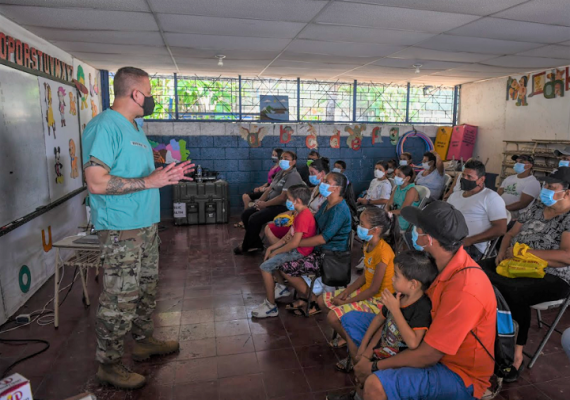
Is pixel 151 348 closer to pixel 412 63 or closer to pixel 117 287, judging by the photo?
pixel 117 287

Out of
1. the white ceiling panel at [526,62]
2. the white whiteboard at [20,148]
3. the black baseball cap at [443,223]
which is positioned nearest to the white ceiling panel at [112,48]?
the white whiteboard at [20,148]

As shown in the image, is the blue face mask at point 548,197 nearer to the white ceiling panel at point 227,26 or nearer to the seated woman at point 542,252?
the seated woman at point 542,252

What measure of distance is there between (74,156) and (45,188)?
1.05m

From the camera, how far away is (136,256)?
2.40 meters

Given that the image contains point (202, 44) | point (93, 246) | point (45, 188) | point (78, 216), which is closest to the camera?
point (93, 246)

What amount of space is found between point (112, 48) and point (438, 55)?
4.30m

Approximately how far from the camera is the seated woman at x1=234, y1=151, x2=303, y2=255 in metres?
5.22

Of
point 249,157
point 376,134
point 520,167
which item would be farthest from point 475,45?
point 249,157

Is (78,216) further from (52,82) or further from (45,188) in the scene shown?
(52,82)

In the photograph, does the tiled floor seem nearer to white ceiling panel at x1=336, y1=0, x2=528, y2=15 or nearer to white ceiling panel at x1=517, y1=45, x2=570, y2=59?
white ceiling panel at x1=336, y1=0, x2=528, y2=15

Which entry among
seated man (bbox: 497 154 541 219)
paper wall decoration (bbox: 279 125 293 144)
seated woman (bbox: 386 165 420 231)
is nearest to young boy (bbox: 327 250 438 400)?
seated woman (bbox: 386 165 420 231)

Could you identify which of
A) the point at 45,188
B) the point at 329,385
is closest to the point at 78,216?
the point at 45,188

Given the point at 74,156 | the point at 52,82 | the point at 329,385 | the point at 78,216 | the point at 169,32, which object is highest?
the point at 169,32

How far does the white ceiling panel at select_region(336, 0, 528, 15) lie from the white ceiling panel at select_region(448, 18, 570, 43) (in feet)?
1.17
